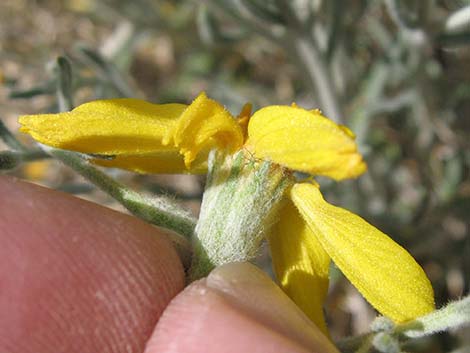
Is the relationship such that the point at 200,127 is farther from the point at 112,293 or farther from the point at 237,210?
the point at 112,293

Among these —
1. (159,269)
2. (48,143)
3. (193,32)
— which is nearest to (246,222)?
(159,269)

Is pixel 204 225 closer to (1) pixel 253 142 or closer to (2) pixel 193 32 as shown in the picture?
(1) pixel 253 142

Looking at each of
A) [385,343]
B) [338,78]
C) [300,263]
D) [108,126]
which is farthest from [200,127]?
[338,78]

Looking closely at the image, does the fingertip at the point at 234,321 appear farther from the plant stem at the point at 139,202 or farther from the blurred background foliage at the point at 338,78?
the blurred background foliage at the point at 338,78

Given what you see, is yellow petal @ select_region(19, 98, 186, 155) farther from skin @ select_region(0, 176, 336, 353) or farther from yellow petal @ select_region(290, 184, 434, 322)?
yellow petal @ select_region(290, 184, 434, 322)

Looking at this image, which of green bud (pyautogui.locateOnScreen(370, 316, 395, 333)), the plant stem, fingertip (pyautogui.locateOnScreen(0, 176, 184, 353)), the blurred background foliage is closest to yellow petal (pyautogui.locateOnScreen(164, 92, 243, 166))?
the plant stem

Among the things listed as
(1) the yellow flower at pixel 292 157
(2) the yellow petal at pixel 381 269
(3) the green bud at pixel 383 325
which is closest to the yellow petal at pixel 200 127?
(1) the yellow flower at pixel 292 157
